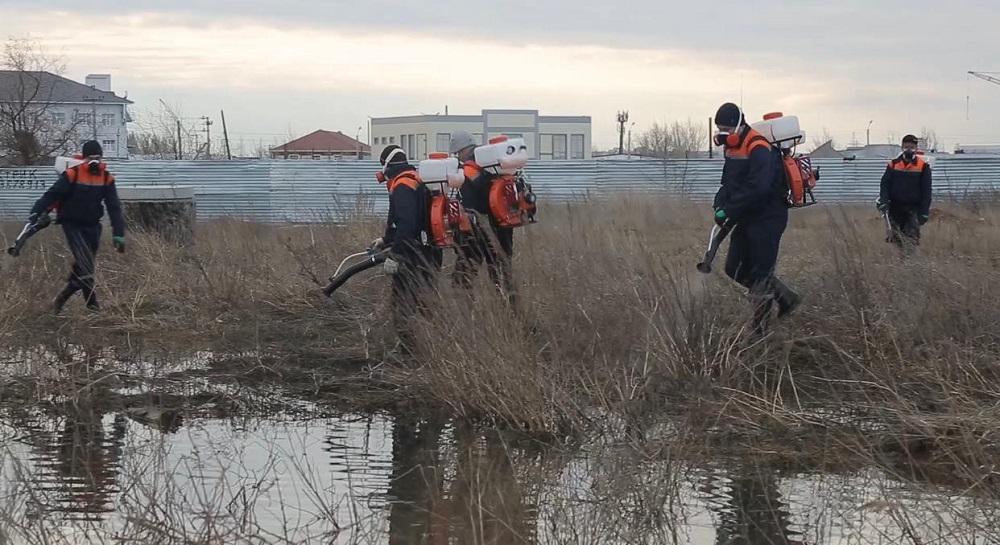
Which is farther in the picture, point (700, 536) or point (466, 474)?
point (466, 474)

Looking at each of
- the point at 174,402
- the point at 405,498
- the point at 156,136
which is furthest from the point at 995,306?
the point at 156,136

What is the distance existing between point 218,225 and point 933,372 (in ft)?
41.0

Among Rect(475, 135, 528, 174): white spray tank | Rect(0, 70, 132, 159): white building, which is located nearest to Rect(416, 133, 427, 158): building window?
Rect(0, 70, 132, 159): white building

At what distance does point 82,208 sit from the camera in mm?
11617

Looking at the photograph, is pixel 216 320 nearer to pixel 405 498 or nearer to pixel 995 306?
pixel 405 498

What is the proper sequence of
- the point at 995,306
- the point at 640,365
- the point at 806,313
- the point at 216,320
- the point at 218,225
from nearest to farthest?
the point at 640,365
the point at 995,306
the point at 806,313
the point at 216,320
the point at 218,225

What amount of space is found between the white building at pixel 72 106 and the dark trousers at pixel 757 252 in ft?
123

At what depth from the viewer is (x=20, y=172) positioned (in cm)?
3231

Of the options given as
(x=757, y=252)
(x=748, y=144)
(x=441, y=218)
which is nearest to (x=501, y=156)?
(x=441, y=218)

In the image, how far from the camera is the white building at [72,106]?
44.4m

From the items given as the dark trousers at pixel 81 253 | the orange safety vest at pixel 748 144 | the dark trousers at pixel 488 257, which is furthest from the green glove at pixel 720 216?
the dark trousers at pixel 81 253

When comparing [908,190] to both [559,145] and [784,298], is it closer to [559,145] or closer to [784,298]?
[784,298]

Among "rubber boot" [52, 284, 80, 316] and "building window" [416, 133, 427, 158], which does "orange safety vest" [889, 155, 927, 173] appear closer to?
"rubber boot" [52, 284, 80, 316]

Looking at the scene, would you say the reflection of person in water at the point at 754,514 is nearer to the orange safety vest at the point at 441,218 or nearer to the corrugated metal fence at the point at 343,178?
the orange safety vest at the point at 441,218
